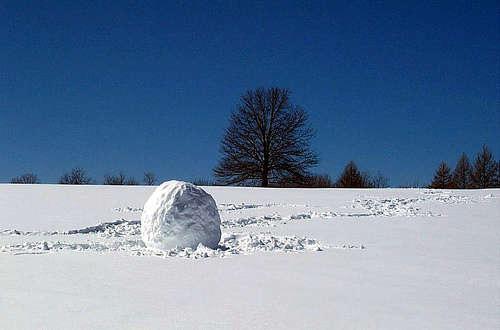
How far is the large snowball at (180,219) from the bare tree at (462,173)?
4162 cm

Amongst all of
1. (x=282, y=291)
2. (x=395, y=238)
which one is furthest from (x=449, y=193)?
(x=282, y=291)

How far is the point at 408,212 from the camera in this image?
15.2 m

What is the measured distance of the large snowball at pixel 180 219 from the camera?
823cm

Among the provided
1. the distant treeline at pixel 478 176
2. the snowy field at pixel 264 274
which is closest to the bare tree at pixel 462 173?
the distant treeline at pixel 478 176

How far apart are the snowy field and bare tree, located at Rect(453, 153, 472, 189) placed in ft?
112

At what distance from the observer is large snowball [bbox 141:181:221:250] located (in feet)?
27.0

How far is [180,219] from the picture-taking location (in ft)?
27.0

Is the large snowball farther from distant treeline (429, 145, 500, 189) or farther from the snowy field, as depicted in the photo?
distant treeline (429, 145, 500, 189)

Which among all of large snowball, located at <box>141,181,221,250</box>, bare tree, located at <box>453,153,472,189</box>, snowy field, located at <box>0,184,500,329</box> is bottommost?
snowy field, located at <box>0,184,500,329</box>

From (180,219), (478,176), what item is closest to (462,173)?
(478,176)

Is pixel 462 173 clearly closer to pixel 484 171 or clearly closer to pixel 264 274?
pixel 484 171

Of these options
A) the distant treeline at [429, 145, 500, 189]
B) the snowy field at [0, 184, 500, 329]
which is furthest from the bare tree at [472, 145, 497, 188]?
the snowy field at [0, 184, 500, 329]

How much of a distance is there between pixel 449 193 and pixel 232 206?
352 inches

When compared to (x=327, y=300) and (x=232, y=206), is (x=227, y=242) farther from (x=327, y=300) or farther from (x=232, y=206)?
(x=232, y=206)
